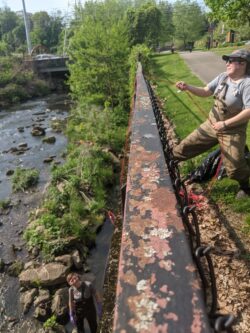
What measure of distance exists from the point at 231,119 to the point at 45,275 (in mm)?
6424

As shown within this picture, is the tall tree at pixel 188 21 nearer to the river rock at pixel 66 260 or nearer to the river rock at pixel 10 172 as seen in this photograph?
the river rock at pixel 10 172

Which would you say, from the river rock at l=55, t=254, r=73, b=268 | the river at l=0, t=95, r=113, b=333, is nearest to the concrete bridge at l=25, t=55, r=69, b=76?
the river at l=0, t=95, r=113, b=333

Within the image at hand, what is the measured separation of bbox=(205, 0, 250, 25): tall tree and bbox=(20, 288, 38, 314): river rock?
2112 cm

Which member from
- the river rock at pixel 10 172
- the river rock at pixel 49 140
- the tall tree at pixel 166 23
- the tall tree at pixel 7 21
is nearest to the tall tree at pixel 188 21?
the tall tree at pixel 166 23

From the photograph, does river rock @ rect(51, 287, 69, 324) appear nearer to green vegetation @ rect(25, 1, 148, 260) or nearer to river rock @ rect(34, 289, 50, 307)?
river rock @ rect(34, 289, 50, 307)

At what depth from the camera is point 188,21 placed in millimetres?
56656

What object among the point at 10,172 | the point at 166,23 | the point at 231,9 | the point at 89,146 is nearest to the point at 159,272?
the point at 89,146

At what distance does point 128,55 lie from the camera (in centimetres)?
2098

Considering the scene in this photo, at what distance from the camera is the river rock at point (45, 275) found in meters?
8.45

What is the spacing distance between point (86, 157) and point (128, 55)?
9.94 metres

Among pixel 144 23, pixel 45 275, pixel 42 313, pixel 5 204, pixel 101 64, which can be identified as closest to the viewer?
pixel 42 313

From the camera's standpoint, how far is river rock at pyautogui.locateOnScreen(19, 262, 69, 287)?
27.7ft

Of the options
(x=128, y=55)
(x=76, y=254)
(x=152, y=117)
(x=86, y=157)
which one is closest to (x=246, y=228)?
(x=152, y=117)

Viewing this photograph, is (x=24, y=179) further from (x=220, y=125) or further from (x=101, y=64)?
(x=220, y=125)
